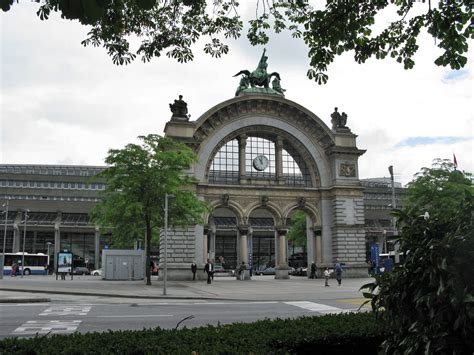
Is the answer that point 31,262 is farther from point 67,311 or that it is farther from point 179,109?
point 67,311

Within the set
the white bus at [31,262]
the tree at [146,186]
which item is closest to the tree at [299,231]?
the white bus at [31,262]

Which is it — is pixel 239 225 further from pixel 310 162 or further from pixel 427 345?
pixel 427 345

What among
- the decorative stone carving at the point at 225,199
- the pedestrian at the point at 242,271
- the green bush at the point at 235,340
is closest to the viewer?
the green bush at the point at 235,340

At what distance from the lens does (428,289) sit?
5.23m

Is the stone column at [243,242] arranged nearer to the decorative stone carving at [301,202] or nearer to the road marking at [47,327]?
the decorative stone carving at [301,202]

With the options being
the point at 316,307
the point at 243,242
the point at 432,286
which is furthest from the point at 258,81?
the point at 432,286

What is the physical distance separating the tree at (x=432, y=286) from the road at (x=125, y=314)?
933 cm

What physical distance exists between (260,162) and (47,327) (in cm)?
3588

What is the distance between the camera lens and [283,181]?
162ft

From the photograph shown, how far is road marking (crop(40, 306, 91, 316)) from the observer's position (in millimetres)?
18025

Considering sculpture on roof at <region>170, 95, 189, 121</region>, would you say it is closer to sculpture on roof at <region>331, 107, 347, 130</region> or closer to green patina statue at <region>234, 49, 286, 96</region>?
green patina statue at <region>234, 49, 286, 96</region>

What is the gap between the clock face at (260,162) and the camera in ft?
161

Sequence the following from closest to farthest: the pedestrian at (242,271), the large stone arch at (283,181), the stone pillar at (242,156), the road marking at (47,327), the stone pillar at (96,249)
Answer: the road marking at (47,327), the pedestrian at (242,271), the large stone arch at (283,181), the stone pillar at (242,156), the stone pillar at (96,249)

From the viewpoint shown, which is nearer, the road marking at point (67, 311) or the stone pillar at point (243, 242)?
the road marking at point (67, 311)
